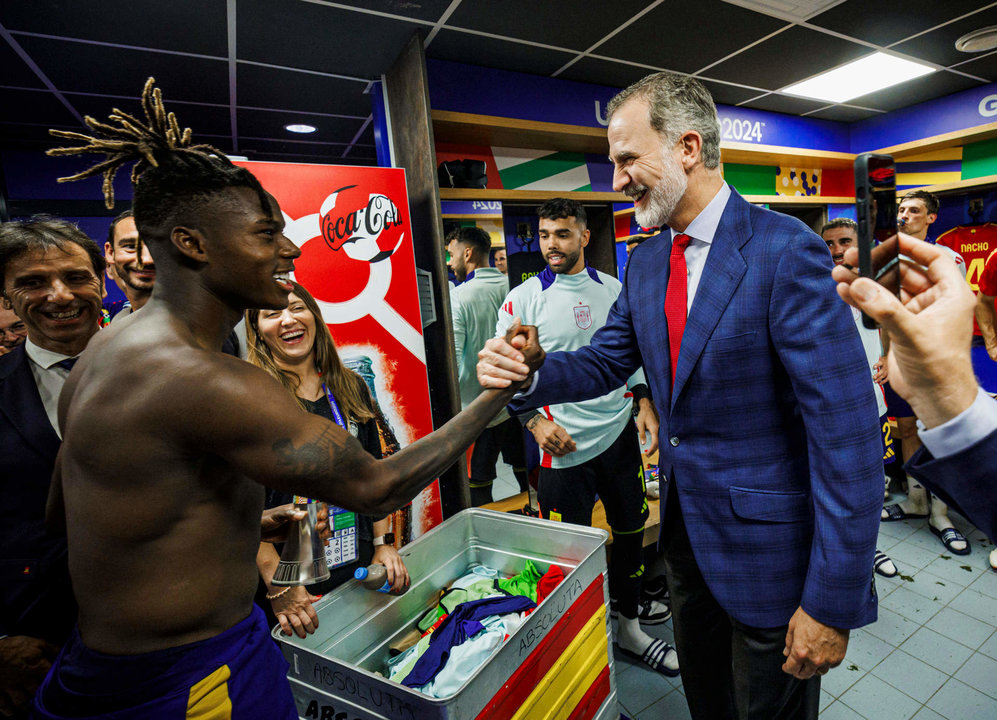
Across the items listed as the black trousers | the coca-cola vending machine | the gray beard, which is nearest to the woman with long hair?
the coca-cola vending machine

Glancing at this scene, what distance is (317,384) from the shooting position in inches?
78.5

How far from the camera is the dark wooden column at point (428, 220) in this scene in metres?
2.55

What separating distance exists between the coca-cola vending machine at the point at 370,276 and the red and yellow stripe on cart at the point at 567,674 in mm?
963

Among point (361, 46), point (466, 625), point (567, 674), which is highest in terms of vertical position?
point (361, 46)

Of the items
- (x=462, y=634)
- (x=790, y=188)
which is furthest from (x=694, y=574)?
(x=790, y=188)

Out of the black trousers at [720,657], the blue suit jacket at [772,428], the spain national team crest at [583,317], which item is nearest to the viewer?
the blue suit jacket at [772,428]

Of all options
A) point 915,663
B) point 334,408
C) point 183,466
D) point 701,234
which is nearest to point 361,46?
point 334,408

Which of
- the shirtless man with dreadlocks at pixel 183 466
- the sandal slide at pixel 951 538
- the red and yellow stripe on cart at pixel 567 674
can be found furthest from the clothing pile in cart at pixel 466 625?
the sandal slide at pixel 951 538

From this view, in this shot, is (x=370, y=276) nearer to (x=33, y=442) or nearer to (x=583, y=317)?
(x=583, y=317)

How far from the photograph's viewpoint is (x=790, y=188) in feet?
16.9

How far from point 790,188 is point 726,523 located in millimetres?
5049

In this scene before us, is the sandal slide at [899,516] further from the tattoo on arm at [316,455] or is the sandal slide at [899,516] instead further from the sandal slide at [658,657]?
the tattoo on arm at [316,455]

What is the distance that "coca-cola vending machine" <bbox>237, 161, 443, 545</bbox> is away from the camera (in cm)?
212

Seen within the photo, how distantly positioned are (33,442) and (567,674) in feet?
5.79
